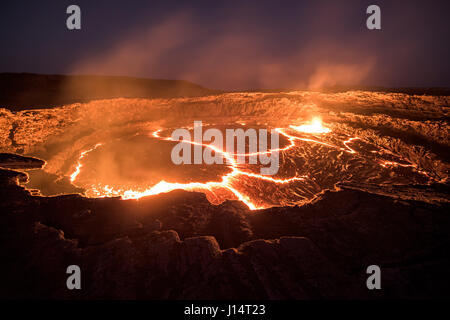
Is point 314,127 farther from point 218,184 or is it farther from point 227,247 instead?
point 227,247

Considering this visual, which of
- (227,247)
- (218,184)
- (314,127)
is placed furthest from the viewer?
(314,127)

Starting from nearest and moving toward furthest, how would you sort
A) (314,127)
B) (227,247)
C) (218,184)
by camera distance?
(227,247)
(218,184)
(314,127)

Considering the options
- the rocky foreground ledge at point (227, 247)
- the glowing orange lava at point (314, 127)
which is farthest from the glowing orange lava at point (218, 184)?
the glowing orange lava at point (314, 127)

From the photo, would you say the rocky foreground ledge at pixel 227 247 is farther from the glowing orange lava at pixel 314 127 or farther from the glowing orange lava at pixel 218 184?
the glowing orange lava at pixel 314 127

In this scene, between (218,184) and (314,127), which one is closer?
(218,184)

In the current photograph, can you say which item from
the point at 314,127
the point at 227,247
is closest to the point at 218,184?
the point at 227,247

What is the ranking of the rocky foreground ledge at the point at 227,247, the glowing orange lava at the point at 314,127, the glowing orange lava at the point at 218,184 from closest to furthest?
the rocky foreground ledge at the point at 227,247
the glowing orange lava at the point at 218,184
the glowing orange lava at the point at 314,127

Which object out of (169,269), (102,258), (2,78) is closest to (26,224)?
(102,258)
